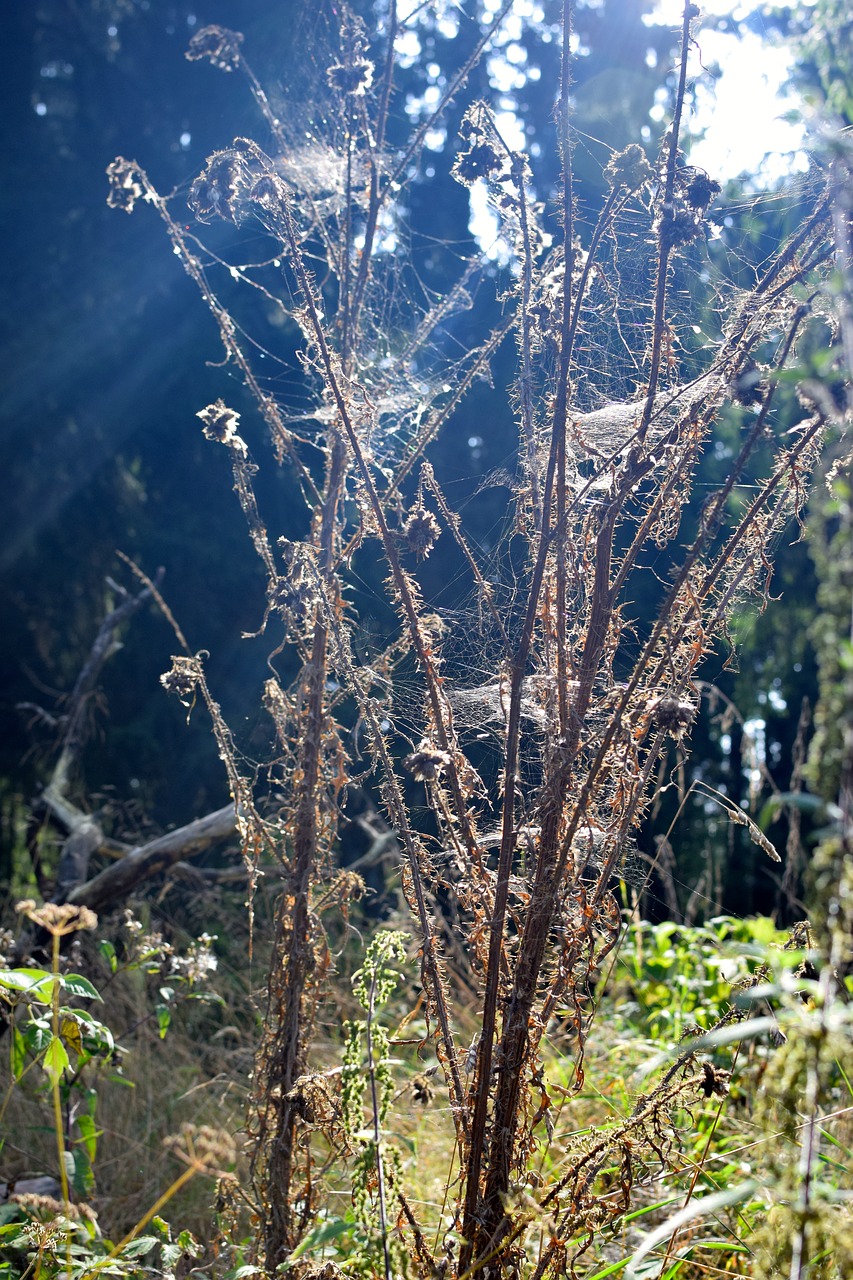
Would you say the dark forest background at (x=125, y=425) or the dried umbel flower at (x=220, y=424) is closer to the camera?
the dried umbel flower at (x=220, y=424)

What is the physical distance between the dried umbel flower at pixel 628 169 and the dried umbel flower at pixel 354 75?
60cm

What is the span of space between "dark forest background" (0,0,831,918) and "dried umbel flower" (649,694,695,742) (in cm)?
496

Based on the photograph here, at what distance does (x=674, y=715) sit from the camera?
4.17ft

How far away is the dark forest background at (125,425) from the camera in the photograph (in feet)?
20.4

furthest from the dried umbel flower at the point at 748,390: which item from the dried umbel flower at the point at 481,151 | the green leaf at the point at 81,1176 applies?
the green leaf at the point at 81,1176

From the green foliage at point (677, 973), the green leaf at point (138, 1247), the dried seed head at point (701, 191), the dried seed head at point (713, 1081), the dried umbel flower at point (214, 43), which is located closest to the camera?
the dried seed head at point (713, 1081)

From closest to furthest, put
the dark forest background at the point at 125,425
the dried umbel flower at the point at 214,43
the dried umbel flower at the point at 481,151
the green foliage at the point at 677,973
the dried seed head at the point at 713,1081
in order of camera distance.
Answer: the dried seed head at the point at 713,1081 < the dried umbel flower at the point at 481,151 < the dried umbel flower at the point at 214,43 < the green foliage at the point at 677,973 < the dark forest background at the point at 125,425

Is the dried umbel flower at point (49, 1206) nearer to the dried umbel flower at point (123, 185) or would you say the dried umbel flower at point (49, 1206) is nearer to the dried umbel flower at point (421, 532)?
the dried umbel flower at point (421, 532)

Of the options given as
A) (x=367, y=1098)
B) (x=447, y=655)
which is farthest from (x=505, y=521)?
(x=367, y=1098)

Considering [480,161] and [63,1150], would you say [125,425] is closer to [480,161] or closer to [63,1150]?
[480,161]

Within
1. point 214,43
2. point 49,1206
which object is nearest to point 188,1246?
point 49,1206

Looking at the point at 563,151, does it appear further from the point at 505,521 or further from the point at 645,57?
the point at 645,57

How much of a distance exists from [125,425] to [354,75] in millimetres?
5158

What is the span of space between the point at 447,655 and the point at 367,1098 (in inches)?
28.2
